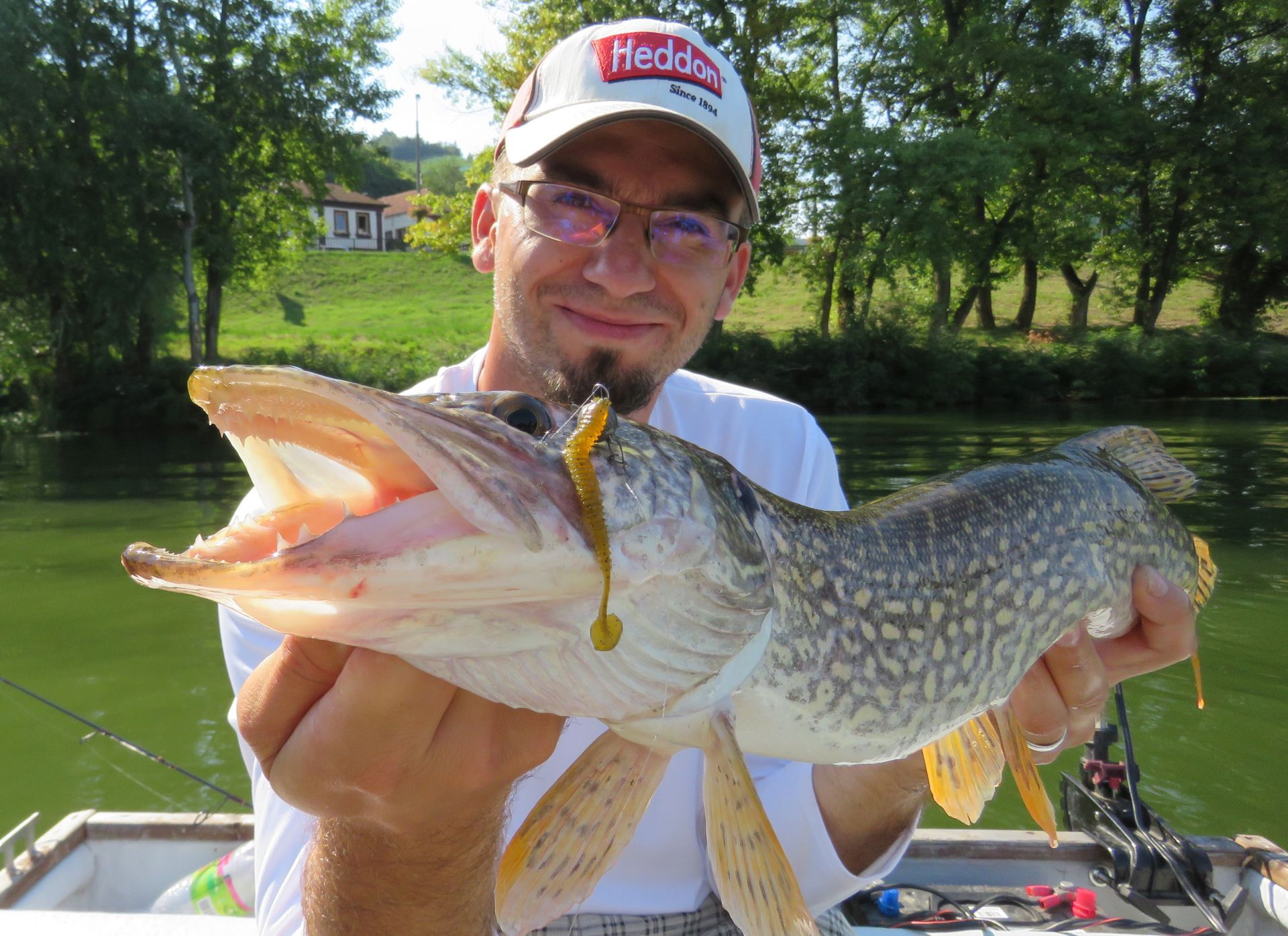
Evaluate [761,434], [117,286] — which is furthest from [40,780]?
[117,286]

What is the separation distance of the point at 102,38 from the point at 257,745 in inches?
789

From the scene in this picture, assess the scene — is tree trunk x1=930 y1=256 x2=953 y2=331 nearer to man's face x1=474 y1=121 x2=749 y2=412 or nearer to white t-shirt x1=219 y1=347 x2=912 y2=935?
man's face x1=474 y1=121 x2=749 y2=412

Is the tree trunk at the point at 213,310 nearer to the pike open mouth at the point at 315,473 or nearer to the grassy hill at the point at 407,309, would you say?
the grassy hill at the point at 407,309

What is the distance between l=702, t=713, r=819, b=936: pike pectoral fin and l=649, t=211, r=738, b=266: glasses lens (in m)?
1.26

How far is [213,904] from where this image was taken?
2688 millimetres

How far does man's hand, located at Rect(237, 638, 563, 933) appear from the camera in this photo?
119cm

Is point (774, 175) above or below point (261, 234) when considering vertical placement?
above

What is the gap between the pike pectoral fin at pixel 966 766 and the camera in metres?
1.89

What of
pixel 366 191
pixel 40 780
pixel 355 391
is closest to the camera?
pixel 355 391

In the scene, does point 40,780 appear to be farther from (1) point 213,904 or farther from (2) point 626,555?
(2) point 626,555

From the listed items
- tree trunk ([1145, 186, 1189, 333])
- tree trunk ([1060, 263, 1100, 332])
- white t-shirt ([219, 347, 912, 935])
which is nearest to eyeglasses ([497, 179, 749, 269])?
white t-shirt ([219, 347, 912, 935])

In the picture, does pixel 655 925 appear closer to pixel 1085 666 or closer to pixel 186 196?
pixel 1085 666

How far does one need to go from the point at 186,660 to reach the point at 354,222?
5235cm

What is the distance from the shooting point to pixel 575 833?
127cm
